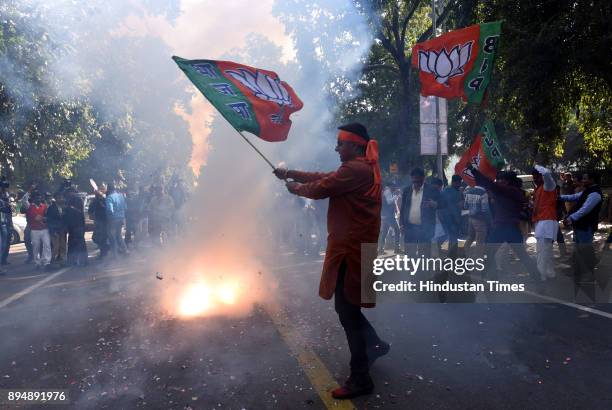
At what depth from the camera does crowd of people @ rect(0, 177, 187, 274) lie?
1041 cm

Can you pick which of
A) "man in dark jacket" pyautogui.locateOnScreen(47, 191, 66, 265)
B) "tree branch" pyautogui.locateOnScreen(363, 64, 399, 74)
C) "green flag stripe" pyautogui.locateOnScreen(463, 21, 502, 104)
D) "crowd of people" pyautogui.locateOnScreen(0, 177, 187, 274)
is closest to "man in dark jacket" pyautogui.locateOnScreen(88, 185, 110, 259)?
"crowd of people" pyautogui.locateOnScreen(0, 177, 187, 274)

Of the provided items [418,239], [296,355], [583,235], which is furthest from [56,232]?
[583,235]

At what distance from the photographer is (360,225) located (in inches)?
142

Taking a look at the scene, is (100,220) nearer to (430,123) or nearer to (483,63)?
(430,123)

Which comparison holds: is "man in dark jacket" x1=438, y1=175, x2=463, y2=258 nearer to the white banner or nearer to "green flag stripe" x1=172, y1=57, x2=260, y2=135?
"green flag stripe" x1=172, y1=57, x2=260, y2=135

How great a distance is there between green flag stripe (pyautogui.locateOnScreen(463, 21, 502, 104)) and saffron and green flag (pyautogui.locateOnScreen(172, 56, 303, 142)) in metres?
3.88

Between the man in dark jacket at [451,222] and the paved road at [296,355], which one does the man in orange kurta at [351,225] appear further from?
the man in dark jacket at [451,222]

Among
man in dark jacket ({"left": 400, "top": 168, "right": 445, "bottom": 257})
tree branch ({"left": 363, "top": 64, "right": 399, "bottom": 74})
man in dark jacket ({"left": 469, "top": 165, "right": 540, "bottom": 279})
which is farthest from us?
tree branch ({"left": 363, "top": 64, "right": 399, "bottom": 74})

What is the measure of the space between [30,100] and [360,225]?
365 inches

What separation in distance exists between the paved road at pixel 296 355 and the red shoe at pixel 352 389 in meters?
0.06

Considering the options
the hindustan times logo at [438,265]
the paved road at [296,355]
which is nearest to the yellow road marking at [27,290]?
the paved road at [296,355]

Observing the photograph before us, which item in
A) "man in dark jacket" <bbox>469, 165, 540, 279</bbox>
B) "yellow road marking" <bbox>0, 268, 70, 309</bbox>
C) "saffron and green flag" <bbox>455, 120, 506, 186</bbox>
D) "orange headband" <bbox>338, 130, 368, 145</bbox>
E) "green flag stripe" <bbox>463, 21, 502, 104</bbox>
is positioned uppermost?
"green flag stripe" <bbox>463, 21, 502, 104</bbox>

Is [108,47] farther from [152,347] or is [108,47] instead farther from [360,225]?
A: [360,225]

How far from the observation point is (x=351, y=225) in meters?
3.61
